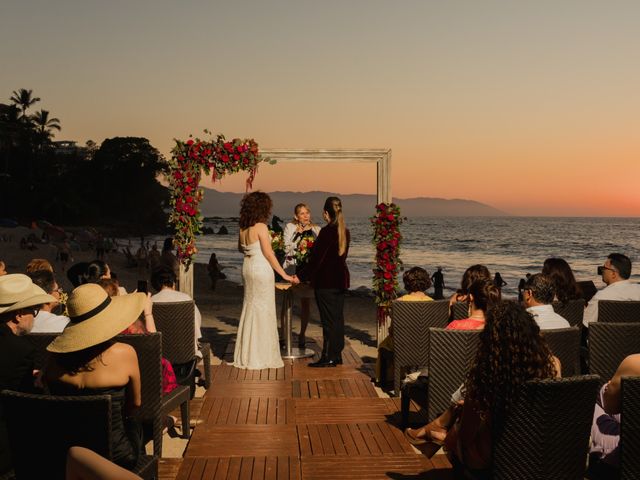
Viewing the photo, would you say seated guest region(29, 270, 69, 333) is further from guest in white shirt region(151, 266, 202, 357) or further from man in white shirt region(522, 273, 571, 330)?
man in white shirt region(522, 273, 571, 330)

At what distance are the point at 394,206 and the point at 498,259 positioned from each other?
50229 mm

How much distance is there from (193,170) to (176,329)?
320 cm

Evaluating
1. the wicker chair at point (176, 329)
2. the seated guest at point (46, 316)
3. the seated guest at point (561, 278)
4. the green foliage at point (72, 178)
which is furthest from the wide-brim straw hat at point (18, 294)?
the green foliage at point (72, 178)

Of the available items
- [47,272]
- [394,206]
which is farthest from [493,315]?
[394,206]

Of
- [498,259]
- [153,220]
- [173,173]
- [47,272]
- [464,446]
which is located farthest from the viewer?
[153,220]

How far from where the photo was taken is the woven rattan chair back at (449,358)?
16.0ft

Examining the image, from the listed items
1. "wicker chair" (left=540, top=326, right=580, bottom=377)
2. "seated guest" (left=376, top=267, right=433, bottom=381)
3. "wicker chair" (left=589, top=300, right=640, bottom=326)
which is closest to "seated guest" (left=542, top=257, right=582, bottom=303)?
"wicker chair" (left=589, top=300, right=640, bottom=326)

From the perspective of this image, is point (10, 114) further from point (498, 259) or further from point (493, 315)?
point (493, 315)

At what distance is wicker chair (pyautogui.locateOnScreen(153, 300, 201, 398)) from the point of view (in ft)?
20.6

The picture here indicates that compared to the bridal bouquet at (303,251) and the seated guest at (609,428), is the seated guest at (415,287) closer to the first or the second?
the bridal bouquet at (303,251)

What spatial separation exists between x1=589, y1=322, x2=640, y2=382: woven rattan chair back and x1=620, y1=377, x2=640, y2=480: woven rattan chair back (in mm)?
1611

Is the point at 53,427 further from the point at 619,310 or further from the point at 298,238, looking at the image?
the point at 298,238

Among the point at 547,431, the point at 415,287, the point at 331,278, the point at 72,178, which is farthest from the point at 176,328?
the point at 72,178

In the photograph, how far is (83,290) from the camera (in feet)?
11.7
